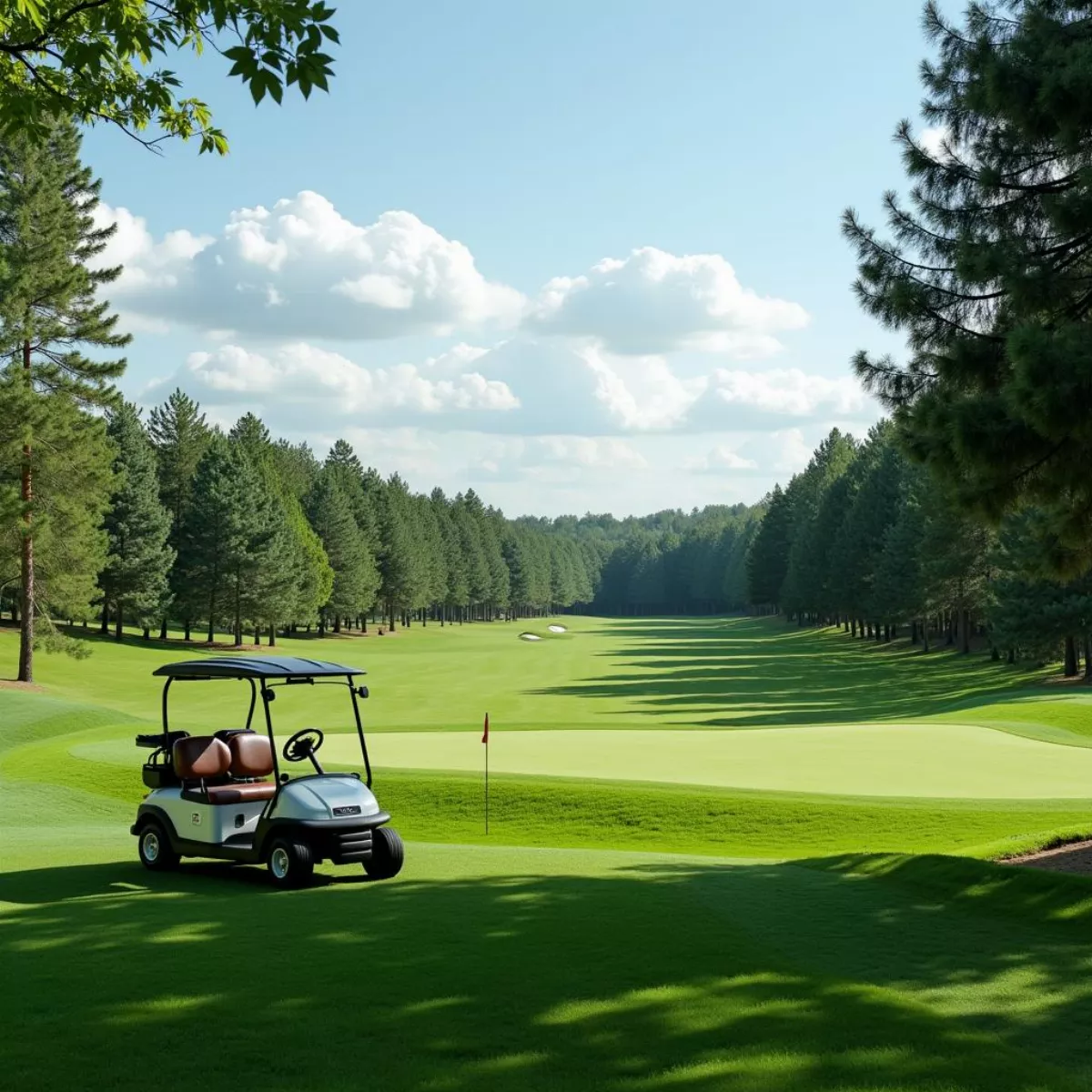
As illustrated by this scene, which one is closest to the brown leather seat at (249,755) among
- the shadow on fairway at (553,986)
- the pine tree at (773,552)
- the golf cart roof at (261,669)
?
the golf cart roof at (261,669)

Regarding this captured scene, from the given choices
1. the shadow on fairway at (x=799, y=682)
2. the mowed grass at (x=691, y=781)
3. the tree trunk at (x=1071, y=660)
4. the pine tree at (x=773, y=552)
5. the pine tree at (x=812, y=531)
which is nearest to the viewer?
the mowed grass at (x=691, y=781)

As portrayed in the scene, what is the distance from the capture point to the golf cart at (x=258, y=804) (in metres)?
12.0

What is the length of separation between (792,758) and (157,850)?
16907 millimetres

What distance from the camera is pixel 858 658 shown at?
7906cm

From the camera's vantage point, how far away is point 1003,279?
12.8 m

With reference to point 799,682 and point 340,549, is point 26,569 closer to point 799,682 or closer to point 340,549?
point 799,682

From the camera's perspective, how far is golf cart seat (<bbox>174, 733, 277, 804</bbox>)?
504 inches

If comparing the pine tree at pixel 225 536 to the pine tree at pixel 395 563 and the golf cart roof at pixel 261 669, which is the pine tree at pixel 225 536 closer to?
the pine tree at pixel 395 563

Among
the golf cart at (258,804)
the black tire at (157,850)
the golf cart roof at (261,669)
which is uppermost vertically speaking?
the golf cart roof at (261,669)

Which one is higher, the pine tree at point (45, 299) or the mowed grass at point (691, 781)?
the pine tree at point (45, 299)

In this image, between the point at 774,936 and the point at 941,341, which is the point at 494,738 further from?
the point at 774,936

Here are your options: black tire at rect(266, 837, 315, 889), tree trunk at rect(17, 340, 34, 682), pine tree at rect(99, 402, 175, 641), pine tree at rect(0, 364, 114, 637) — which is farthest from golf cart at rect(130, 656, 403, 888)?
pine tree at rect(99, 402, 175, 641)

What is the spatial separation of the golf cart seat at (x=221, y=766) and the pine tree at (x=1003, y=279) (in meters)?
7.81

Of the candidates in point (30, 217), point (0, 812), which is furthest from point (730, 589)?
point (0, 812)
